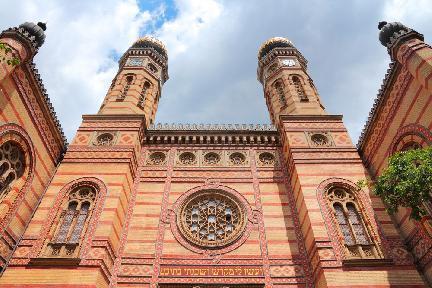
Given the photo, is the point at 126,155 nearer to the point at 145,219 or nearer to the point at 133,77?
the point at 145,219

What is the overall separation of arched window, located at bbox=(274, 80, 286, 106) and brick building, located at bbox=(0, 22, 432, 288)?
9.37 ft

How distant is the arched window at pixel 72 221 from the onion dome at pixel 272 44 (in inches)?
527

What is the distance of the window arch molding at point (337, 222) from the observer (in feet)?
31.1

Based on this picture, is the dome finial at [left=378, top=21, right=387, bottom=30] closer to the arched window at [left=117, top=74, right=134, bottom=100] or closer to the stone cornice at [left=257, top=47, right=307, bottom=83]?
the stone cornice at [left=257, top=47, right=307, bottom=83]

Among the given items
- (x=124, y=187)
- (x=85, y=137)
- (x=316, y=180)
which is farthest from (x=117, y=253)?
(x=316, y=180)

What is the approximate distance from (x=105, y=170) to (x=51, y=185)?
175 cm

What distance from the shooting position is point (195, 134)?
553 inches

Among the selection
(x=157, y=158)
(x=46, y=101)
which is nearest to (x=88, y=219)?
(x=157, y=158)

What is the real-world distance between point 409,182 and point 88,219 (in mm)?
8612

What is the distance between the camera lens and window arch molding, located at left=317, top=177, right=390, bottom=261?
9.48m

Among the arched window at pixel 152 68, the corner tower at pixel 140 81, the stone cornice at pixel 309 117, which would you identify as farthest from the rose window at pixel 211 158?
the arched window at pixel 152 68

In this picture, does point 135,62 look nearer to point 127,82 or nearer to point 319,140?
point 127,82

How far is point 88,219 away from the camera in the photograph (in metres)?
10.2

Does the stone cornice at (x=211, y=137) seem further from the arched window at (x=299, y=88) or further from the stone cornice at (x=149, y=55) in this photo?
the stone cornice at (x=149, y=55)
